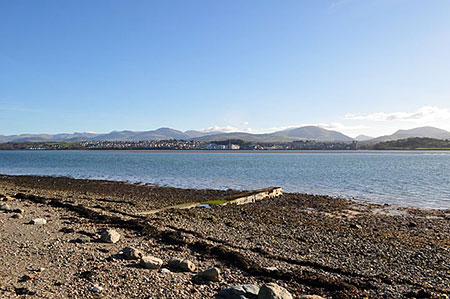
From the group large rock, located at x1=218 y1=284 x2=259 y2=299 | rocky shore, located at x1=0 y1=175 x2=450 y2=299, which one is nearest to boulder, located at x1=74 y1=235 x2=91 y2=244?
rocky shore, located at x1=0 y1=175 x2=450 y2=299

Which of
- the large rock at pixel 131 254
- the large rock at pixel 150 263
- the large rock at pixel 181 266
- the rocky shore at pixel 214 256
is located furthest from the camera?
the large rock at pixel 131 254

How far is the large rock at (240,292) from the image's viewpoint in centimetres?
790

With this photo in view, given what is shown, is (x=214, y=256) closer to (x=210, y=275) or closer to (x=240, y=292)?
(x=210, y=275)

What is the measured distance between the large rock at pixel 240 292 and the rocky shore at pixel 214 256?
0.02 m

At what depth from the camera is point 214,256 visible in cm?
1144

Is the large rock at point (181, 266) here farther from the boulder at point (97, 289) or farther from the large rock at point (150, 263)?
the boulder at point (97, 289)

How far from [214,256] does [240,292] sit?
354 cm

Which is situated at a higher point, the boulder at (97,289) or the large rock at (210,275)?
the boulder at (97,289)

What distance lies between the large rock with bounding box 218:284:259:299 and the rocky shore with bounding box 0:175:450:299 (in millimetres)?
25

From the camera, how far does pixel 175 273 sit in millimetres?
9398

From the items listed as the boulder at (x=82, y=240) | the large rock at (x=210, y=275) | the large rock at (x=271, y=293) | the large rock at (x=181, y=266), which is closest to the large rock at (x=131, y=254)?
the large rock at (x=181, y=266)

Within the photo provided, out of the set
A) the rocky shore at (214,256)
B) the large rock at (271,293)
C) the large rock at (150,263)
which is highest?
the large rock at (271,293)

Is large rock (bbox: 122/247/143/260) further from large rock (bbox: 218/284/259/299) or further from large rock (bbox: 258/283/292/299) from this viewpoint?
large rock (bbox: 258/283/292/299)

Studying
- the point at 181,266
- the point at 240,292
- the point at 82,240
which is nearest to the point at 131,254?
the point at 181,266
